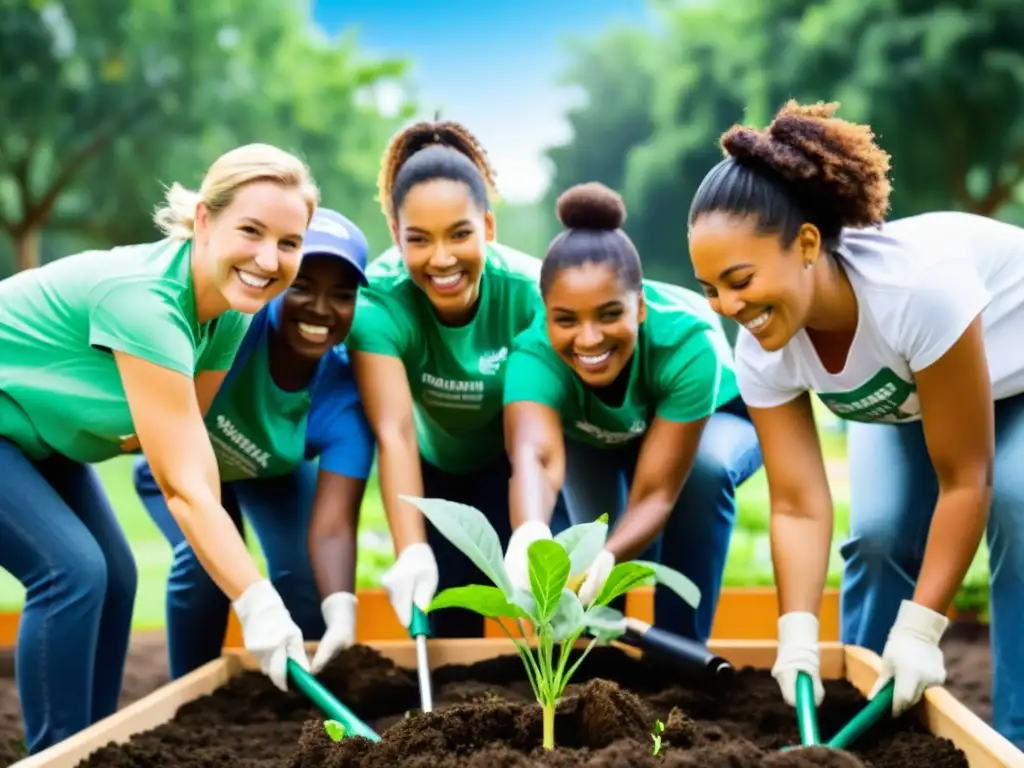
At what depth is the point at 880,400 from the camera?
6.53 feet

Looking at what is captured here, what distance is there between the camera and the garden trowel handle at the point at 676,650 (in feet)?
6.95

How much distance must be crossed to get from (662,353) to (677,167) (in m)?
7.24

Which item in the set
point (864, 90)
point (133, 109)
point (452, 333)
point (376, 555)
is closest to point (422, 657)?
point (452, 333)

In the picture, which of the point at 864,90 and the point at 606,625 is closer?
the point at 606,625

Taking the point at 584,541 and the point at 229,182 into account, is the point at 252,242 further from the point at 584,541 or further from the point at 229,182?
the point at 584,541

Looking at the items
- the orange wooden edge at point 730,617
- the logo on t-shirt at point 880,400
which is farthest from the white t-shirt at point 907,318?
the orange wooden edge at point 730,617

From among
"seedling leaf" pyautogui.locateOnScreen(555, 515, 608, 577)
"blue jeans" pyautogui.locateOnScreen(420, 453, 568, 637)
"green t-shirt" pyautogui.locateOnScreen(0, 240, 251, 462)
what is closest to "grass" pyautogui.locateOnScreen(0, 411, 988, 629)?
"blue jeans" pyautogui.locateOnScreen(420, 453, 568, 637)

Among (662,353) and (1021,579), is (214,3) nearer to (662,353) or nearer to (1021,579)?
(662,353)

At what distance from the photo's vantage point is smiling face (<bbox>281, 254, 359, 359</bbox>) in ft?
7.62

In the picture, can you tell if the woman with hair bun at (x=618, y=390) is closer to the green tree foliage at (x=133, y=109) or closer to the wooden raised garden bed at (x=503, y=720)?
the wooden raised garden bed at (x=503, y=720)

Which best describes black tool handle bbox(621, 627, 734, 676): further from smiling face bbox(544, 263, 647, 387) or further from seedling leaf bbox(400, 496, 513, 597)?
seedling leaf bbox(400, 496, 513, 597)

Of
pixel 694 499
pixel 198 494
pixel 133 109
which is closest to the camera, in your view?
pixel 198 494

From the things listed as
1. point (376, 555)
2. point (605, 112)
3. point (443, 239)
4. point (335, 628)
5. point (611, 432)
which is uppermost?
point (605, 112)

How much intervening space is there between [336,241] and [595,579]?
0.87 metres
